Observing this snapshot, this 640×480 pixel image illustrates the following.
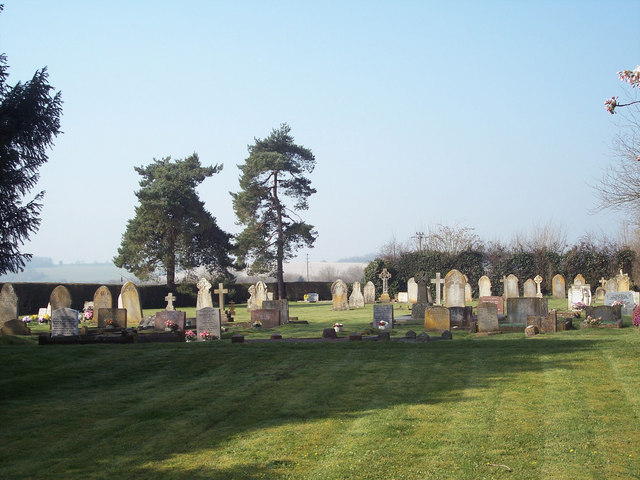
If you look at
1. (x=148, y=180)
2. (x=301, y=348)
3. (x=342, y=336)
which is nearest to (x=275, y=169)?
(x=148, y=180)

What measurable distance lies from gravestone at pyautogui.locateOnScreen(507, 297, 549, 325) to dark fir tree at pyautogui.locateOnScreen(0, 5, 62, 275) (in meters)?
15.5

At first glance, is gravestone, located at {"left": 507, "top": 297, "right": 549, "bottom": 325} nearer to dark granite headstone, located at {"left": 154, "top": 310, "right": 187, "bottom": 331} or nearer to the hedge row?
dark granite headstone, located at {"left": 154, "top": 310, "right": 187, "bottom": 331}

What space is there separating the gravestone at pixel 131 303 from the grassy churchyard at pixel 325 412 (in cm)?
1315

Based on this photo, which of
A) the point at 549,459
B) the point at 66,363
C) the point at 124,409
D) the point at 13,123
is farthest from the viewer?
the point at 66,363

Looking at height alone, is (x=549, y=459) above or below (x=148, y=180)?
below

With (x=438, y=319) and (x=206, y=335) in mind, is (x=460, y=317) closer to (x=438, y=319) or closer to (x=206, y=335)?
(x=438, y=319)

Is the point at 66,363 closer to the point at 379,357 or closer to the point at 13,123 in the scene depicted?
the point at 13,123

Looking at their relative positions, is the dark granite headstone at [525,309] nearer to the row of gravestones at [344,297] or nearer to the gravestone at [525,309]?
the gravestone at [525,309]

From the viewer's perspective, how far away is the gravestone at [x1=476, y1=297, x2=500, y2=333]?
69.7 ft

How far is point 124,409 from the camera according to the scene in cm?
1073

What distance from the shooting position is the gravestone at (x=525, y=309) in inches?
910

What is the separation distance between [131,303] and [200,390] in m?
18.7

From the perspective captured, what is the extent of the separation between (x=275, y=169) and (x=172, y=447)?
150 ft

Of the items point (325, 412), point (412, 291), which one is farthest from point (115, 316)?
point (412, 291)
